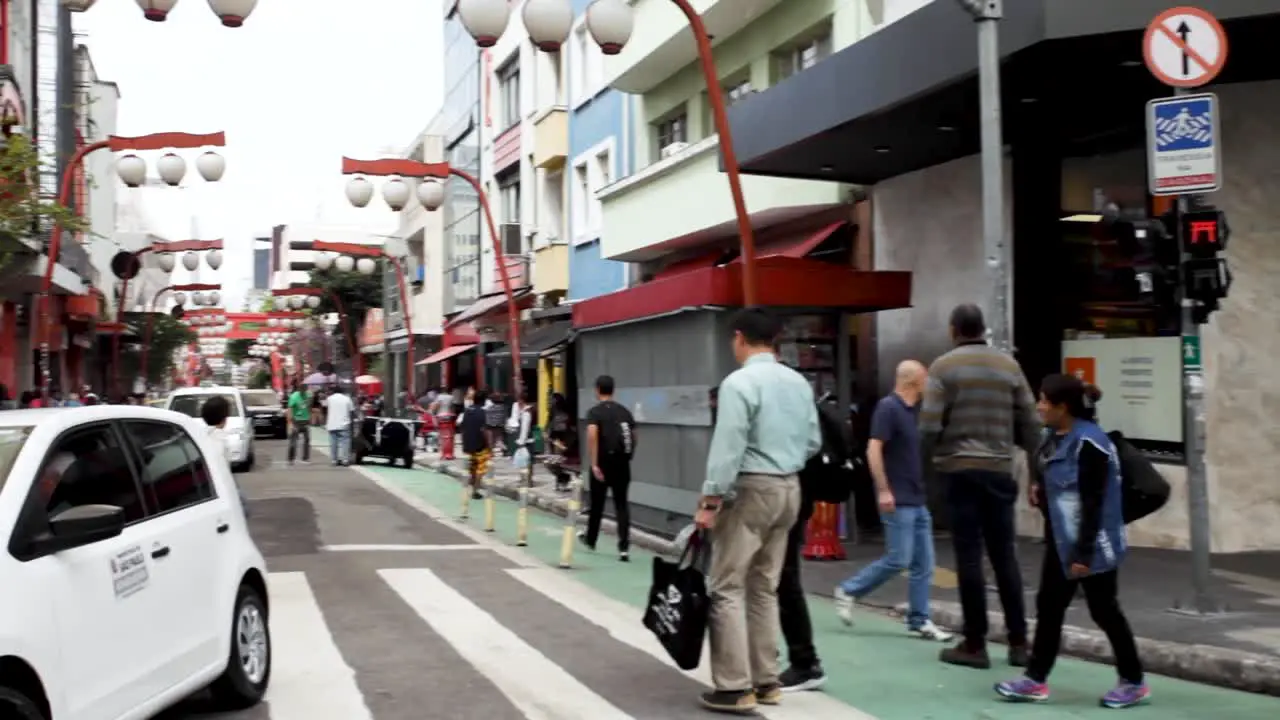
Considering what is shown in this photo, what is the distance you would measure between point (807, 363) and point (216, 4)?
6.66 m

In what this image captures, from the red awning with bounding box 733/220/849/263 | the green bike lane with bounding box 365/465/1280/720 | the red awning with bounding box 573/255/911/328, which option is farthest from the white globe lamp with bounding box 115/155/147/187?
the green bike lane with bounding box 365/465/1280/720

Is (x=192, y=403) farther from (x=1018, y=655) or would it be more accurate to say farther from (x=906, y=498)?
(x=1018, y=655)

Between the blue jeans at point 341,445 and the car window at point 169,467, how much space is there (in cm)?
2395

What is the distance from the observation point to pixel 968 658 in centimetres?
775

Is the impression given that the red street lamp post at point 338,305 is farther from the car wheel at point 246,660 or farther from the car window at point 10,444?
the car window at point 10,444

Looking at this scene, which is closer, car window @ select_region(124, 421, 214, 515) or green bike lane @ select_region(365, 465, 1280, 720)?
car window @ select_region(124, 421, 214, 515)

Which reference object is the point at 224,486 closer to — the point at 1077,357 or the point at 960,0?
the point at 960,0

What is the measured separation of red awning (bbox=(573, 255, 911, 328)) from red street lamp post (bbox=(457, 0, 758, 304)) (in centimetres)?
25

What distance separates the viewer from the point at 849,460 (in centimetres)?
743

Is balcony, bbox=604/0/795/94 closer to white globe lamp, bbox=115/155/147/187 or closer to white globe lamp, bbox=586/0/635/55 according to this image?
white globe lamp, bbox=586/0/635/55

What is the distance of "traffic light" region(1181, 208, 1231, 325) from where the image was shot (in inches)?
339

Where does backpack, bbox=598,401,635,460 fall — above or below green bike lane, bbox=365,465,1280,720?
above

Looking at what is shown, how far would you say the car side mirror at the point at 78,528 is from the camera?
4770 millimetres

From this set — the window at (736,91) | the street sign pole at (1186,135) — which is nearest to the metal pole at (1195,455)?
the street sign pole at (1186,135)
